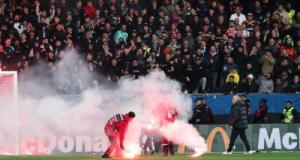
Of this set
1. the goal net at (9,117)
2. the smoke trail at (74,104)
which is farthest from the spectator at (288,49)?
the goal net at (9,117)

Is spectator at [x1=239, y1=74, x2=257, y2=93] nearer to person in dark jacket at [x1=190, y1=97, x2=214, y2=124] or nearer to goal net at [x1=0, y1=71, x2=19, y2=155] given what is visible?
person in dark jacket at [x1=190, y1=97, x2=214, y2=124]

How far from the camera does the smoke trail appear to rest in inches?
1075

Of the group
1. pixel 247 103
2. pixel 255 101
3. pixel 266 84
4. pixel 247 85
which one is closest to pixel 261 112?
pixel 255 101

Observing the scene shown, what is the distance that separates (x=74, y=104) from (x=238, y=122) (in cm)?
522

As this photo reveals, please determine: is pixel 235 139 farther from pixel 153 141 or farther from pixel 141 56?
pixel 141 56

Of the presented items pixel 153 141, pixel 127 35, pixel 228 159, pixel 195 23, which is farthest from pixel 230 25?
pixel 228 159

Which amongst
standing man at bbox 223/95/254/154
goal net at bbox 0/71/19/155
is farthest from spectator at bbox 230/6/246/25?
goal net at bbox 0/71/19/155

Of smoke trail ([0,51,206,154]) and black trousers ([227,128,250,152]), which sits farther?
smoke trail ([0,51,206,154])

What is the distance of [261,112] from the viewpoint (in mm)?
28500

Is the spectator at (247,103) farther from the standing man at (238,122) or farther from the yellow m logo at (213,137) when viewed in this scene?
the standing man at (238,122)

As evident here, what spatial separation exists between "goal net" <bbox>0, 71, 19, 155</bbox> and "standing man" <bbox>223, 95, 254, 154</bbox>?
643 cm

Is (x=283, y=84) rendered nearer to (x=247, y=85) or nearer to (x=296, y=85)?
(x=296, y=85)

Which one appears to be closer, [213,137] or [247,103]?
[247,103]

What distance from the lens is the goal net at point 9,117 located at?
25.8 m
